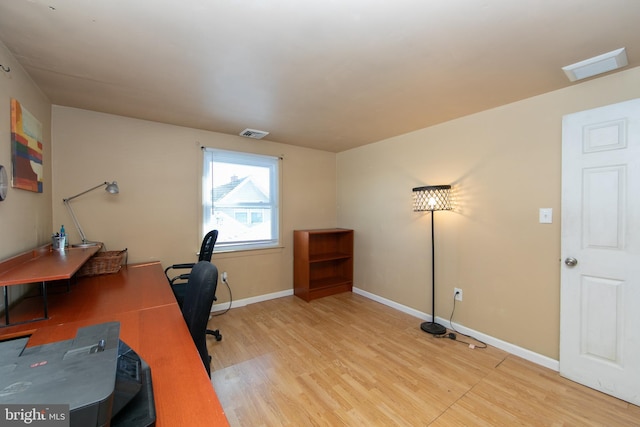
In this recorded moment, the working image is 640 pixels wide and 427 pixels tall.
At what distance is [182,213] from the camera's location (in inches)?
123

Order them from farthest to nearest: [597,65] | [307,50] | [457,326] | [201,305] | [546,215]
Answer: [457,326] → [546,215] → [597,65] → [307,50] → [201,305]

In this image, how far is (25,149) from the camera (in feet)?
6.04

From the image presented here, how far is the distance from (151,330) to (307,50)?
1.76m

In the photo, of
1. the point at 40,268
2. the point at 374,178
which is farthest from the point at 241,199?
the point at 40,268

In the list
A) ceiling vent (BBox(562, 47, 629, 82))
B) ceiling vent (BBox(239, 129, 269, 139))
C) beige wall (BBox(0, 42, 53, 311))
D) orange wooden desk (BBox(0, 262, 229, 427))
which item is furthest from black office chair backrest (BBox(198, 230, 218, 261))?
ceiling vent (BBox(562, 47, 629, 82))

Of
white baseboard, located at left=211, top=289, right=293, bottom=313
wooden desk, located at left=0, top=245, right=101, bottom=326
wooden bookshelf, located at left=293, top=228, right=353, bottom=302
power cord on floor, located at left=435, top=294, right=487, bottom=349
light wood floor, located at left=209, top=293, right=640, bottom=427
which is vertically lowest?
light wood floor, located at left=209, top=293, right=640, bottom=427

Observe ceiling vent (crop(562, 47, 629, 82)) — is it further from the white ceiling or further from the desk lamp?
the desk lamp

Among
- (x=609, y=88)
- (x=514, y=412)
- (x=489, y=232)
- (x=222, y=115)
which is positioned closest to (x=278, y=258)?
(x=222, y=115)

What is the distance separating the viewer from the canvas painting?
1697mm

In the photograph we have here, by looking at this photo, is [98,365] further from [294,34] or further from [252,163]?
[252,163]

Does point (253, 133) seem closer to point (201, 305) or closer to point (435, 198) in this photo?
point (435, 198)

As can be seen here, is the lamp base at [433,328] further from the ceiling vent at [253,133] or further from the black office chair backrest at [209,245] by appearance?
the ceiling vent at [253,133]

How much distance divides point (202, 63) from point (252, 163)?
6.19 ft

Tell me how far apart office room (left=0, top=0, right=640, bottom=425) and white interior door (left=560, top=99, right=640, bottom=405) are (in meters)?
0.09
